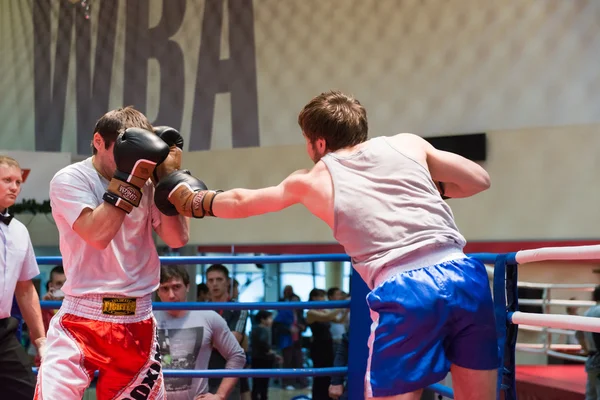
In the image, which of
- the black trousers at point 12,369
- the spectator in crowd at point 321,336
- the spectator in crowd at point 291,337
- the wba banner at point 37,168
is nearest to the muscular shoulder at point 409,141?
the black trousers at point 12,369

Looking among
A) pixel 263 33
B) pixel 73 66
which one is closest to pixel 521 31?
pixel 263 33

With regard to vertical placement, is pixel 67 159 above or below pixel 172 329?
above

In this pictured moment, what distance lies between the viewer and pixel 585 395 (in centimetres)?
303

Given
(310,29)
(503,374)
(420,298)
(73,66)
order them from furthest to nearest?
(73,66) → (310,29) → (503,374) → (420,298)

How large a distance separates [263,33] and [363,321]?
4791 mm

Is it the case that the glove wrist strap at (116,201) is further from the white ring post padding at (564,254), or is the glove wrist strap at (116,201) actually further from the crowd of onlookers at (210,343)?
the crowd of onlookers at (210,343)

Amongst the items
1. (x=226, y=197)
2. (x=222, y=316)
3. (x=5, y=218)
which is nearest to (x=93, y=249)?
(x=226, y=197)

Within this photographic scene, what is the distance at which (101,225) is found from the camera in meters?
1.94

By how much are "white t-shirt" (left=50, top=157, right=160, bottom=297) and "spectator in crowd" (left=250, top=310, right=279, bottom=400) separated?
1883 millimetres

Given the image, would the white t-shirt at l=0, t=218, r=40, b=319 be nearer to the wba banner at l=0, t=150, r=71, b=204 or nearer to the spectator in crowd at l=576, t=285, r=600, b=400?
the spectator in crowd at l=576, t=285, r=600, b=400

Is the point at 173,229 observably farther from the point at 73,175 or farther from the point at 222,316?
the point at 222,316

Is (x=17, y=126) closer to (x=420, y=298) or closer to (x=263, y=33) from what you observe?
(x=263, y=33)

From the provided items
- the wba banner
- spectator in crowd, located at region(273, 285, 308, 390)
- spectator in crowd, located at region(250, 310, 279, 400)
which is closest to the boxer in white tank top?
spectator in crowd, located at region(250, 310, 279, 400)

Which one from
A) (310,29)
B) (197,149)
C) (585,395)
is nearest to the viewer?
(585,395)
